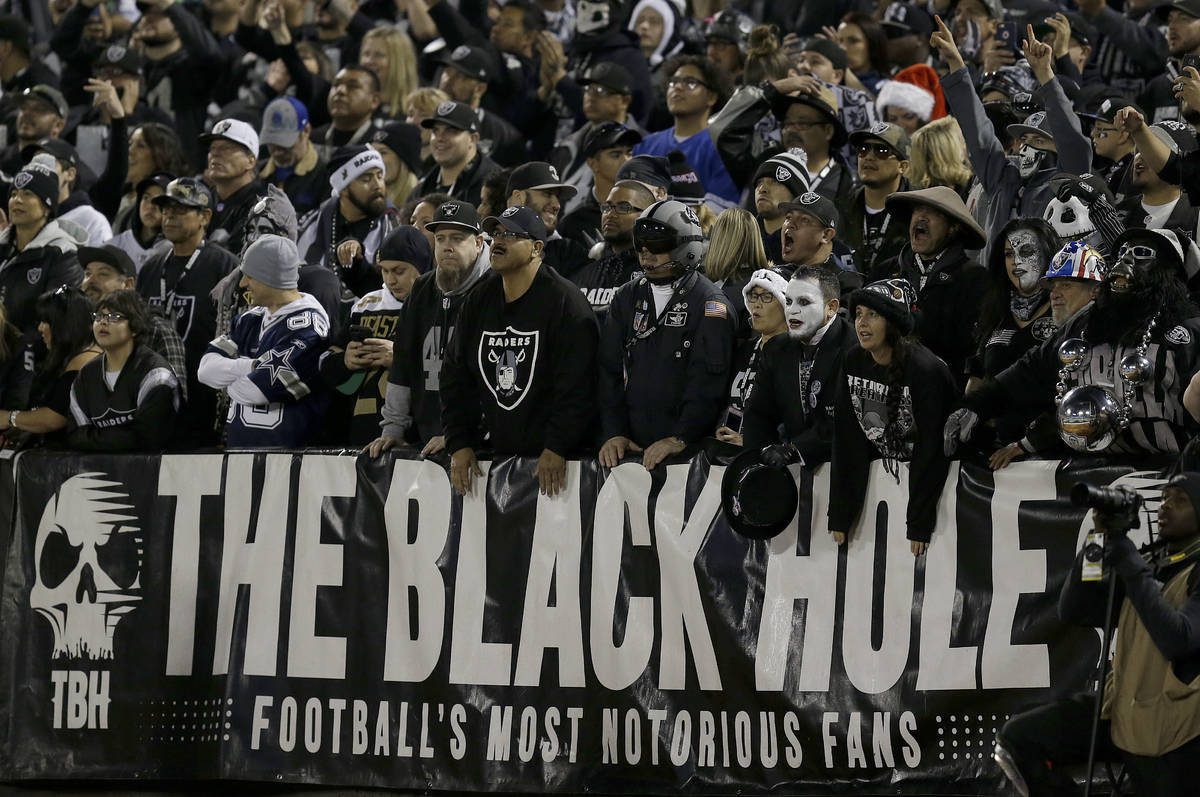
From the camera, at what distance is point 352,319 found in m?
10.3

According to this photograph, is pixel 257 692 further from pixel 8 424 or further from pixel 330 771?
pixel 8 424

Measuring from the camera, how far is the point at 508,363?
9.13 metres

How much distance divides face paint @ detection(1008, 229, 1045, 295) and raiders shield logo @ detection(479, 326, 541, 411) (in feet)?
7.56

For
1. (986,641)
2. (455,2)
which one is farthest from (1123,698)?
(455,2)

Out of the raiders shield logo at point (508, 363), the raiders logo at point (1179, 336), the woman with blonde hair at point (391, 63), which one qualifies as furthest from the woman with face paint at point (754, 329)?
the woman with blonde hair at point (391, 63)

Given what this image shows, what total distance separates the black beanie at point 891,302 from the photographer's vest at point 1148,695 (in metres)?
1.61

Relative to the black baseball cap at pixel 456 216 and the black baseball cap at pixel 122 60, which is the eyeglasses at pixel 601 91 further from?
the black baseball cap at pixel 122 60

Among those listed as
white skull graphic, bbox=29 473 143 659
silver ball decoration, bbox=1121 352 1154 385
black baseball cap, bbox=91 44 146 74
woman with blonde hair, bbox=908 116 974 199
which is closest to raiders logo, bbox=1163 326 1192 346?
silver ball decoration, bbox=1121 352 1154 385

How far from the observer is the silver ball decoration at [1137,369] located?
7473 millimetres

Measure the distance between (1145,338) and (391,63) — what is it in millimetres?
8658

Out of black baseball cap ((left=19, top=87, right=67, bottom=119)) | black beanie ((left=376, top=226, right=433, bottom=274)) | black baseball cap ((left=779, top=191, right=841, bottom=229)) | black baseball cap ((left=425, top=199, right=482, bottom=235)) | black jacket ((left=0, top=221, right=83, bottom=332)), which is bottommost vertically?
black jacket ((left=0, top=221, right=83, bottom=332))

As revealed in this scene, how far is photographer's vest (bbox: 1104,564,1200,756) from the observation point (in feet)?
21.9

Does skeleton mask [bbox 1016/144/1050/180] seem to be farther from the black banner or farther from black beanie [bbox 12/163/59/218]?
black beanie [bbox 12/163/59/218]

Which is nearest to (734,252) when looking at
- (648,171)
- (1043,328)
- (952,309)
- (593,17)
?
(648,171)
